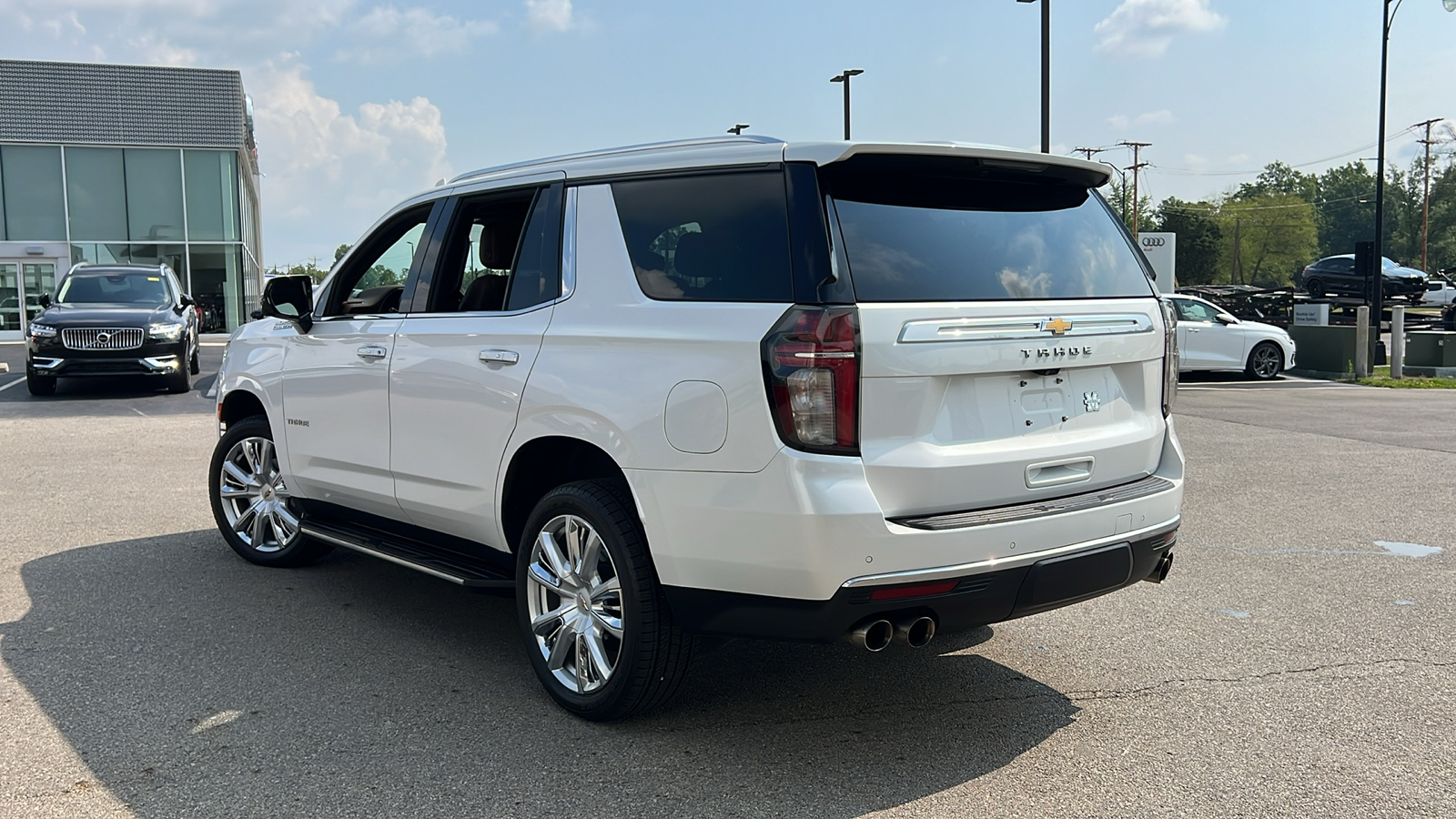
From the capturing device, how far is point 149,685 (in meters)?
4.39

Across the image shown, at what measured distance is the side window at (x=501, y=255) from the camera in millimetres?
4414

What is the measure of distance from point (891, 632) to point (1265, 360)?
20747 millimetres

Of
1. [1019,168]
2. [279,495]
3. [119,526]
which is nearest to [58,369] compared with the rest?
[119,526]

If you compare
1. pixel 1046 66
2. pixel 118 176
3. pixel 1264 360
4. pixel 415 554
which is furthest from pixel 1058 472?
pixel 118 176

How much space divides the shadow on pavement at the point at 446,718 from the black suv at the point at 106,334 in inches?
467

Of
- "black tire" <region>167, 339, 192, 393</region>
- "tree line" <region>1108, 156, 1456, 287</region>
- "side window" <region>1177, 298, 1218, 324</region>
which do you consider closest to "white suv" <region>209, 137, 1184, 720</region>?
"black tire" <region>167, 339, 192, 393</region>

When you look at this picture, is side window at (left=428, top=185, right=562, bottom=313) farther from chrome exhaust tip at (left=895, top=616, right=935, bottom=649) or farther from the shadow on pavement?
chrome exhaust tip at (left=895, top=616, right=935, bottom=649)

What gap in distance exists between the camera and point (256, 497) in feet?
20.9

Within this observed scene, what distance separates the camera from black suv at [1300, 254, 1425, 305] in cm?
4128

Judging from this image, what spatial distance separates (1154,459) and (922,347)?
127 centimetres

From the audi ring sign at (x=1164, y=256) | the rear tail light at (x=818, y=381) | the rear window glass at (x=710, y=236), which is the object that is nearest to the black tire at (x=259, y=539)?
the rear window glass at (x=710, y=236)

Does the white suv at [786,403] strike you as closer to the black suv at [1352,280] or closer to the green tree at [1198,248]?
the black suv at [1352,280]

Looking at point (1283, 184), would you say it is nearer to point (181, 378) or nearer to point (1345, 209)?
point (1345, 209)

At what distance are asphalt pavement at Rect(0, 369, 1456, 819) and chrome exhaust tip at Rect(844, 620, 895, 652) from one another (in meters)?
0.19
